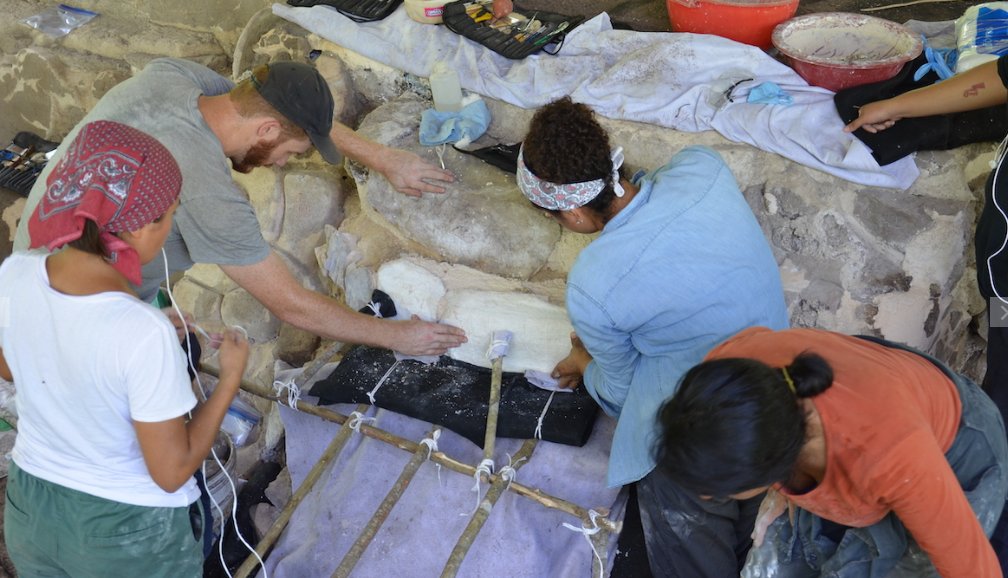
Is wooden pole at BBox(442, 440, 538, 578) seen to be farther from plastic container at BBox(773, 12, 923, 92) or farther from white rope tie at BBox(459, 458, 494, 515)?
plastic container at BBox(773, 12, 923, 92)

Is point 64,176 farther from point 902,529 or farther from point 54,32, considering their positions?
point 54,32

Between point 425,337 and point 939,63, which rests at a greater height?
point 939,63

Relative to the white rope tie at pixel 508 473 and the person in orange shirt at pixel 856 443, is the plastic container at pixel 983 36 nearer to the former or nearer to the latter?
the person in orange shirt at pixel 856 443

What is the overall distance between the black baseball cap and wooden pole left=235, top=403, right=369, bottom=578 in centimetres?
103

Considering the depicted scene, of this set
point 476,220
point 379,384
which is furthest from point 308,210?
point 379,384

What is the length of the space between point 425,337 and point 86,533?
1.25 metres

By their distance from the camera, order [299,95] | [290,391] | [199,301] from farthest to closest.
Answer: [199,301] < [290,391] < [299,95]

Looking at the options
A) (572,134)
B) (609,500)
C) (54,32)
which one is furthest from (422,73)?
(54,32)

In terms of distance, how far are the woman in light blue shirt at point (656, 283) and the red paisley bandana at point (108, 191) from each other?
972mm

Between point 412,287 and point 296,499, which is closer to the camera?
point 296,499

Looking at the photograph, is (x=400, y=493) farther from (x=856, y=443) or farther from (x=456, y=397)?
(x=856, y=443)

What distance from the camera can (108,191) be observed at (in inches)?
65.8

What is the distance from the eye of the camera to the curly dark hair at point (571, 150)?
2.15 meters

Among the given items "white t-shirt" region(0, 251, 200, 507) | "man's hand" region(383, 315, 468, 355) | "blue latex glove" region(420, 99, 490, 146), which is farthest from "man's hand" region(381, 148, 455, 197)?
"white t-shirt" region(0, 251, 200, 507)
